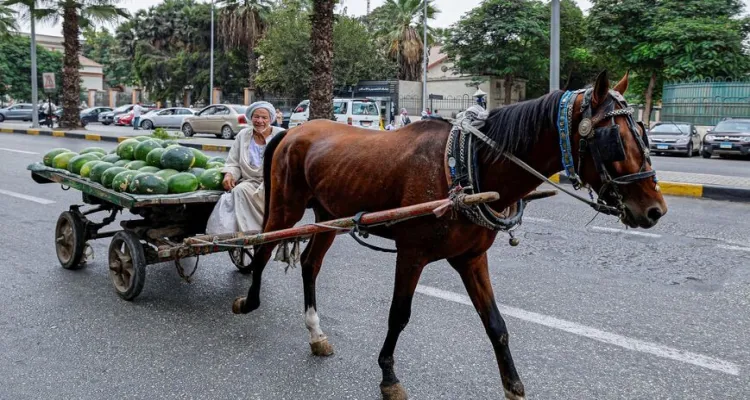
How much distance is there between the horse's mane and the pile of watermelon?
293 centimetres

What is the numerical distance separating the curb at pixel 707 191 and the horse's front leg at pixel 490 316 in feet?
27.0

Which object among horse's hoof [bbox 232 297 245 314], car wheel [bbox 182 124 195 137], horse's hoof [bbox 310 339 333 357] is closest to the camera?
horse's hoof [bbox 310 339 333 357]

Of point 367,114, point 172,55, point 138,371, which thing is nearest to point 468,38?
point 367,114

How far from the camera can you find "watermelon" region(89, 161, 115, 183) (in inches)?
218

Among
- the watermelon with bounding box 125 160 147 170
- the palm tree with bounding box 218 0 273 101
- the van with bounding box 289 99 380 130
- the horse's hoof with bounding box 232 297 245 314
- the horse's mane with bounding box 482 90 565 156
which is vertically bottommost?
the horse's hoof with bounding box 232 297 245 314

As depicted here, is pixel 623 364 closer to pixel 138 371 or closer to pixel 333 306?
pixel 333 306

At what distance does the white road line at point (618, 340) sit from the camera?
3.83m

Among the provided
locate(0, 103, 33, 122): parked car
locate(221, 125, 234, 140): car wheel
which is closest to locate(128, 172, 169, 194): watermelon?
locate(221, 125, 234, 140): car wheel

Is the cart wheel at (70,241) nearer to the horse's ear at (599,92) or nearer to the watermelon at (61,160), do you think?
the watermelon at (61,160)

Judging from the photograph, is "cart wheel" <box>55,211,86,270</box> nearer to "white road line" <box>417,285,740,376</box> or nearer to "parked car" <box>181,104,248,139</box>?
"white road line" <box>417,285,740,376</box>

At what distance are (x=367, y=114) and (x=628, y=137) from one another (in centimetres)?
2351

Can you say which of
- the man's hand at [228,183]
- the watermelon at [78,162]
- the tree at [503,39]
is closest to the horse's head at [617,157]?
the man's hand at [228,183]

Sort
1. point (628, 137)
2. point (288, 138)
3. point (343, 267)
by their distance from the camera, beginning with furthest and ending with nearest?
point (343, 267)
point (288, 138)
point (628, 137)

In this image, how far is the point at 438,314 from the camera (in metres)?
4.72
